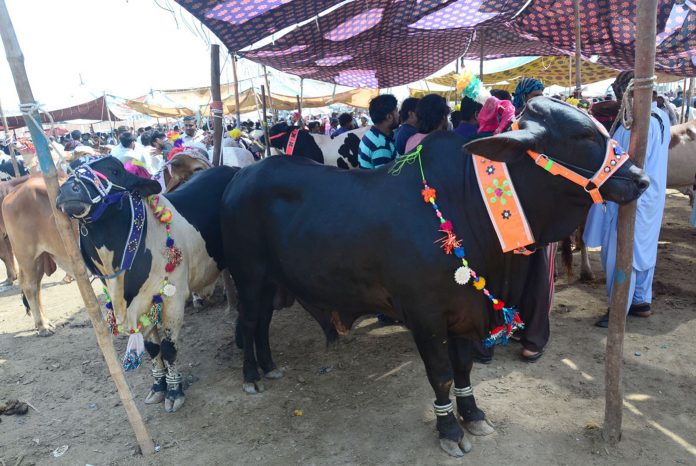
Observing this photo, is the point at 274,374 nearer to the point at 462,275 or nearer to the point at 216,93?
Result: the point at 462,275

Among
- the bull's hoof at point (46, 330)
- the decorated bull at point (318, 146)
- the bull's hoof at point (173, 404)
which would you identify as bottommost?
the bull's hoof at point (46, 330)

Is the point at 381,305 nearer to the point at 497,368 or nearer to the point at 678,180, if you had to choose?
the point at 497,368

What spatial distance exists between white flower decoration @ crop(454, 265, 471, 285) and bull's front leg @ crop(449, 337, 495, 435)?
58 centimetres

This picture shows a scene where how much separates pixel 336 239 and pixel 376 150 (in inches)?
61.3

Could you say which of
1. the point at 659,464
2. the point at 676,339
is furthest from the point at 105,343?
the point at 676,339

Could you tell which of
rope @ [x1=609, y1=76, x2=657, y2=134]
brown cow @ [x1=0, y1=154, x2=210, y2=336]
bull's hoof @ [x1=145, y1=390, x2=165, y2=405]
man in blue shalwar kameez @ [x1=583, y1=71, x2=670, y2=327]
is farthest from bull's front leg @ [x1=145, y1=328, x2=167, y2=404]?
man in blue shalwar kameez @ [x1=583, y1=71, x2=670, y2=327]

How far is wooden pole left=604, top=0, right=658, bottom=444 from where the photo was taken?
7.63 feet

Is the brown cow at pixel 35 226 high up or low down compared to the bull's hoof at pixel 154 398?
up

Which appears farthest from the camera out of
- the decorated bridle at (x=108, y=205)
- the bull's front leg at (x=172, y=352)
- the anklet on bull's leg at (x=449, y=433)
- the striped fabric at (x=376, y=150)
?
the striped fabric at (x=376, y=150)

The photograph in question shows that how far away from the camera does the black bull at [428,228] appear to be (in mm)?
2295

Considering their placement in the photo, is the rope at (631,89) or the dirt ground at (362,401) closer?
the rope at (631,89)

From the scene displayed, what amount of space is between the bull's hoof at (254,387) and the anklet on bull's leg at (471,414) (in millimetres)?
1585

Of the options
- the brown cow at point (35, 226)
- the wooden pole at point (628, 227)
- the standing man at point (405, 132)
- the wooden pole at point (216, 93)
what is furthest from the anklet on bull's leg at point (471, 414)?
the brown cow at point (35, 226)

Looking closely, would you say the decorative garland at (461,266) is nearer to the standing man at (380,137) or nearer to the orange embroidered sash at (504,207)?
the orange embroidered sash at (504,207)
